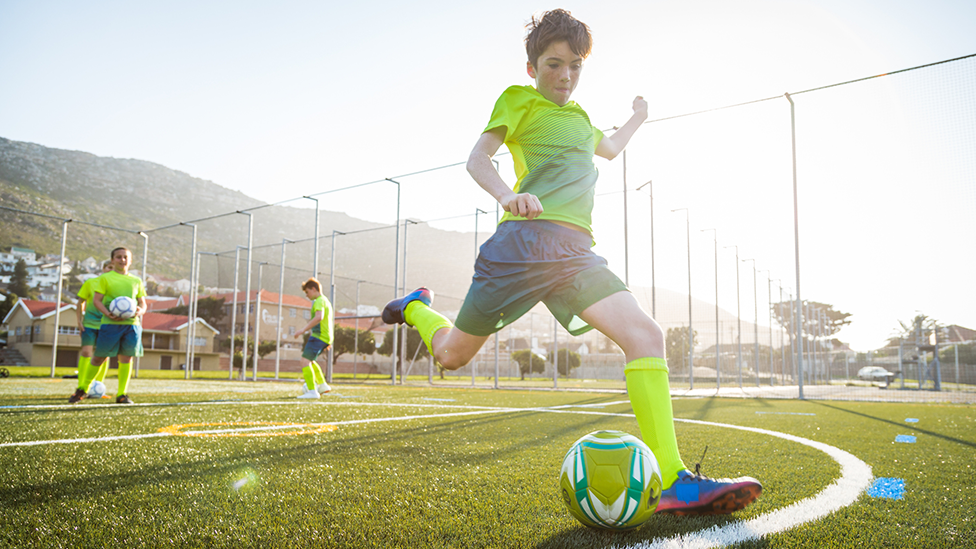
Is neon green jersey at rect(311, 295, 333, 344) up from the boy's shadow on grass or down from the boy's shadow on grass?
up

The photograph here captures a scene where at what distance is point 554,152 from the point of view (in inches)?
104

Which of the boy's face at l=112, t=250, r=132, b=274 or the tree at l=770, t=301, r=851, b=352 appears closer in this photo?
the boy's face at l=112, t=250, r=132, b=274

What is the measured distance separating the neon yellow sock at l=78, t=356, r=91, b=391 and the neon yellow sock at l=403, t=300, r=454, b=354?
5.99m

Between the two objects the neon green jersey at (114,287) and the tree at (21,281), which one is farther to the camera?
the tree at (21,281)

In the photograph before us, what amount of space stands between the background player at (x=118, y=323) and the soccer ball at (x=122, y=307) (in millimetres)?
63

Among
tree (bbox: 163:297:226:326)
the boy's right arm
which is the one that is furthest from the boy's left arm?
tree (bbox: 163:297:226:326)

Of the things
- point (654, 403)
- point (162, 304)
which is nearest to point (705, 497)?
point (654, 403)

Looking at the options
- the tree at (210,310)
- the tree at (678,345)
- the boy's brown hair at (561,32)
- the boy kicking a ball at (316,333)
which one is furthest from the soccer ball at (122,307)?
the tree at (210,310)

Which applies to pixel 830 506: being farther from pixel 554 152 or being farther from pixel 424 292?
pixel 424 292

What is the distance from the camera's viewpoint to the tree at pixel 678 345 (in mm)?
20805

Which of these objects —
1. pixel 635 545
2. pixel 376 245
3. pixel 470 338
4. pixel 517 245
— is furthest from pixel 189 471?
pixel 376 245

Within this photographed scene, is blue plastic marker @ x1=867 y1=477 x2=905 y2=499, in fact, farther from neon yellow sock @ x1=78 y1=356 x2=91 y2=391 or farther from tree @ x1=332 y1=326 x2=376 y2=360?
tree @ x1=332 y1=326 x2=376 y2=360

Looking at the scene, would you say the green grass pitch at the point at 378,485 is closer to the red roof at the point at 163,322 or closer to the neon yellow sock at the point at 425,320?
the neon yellow sock at the point at 425,320

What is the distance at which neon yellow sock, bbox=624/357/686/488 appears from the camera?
222 cm
